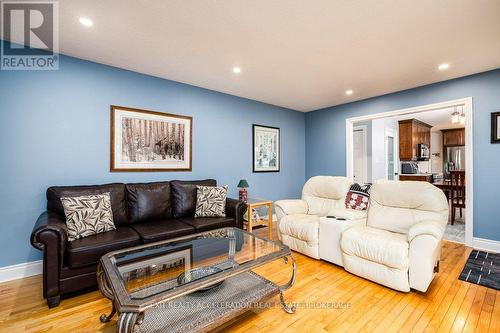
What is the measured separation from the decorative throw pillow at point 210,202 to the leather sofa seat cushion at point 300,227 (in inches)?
34.4

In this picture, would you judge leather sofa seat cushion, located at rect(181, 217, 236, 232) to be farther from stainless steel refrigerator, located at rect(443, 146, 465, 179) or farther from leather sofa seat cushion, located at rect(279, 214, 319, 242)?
stainless steel refrigerator, located at rect(443, 146, 465, 179)

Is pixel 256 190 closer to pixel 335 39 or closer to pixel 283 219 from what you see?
pixel 283 219

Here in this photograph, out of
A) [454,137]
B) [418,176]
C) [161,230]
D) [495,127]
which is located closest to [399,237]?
[495,127]

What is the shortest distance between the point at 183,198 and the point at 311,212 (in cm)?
194

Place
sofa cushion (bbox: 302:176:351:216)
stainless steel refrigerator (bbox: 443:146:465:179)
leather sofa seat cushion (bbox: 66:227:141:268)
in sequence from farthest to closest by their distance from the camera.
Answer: stainless steel refrigerator (bbox: 443:146:465:179) < sofa cushion (bbox: 302:176:351:216) < leather sofa seat cushion (bbox: 66:227:141:268)

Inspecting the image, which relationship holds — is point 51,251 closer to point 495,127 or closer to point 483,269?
point 483,269

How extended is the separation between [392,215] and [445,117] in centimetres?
503

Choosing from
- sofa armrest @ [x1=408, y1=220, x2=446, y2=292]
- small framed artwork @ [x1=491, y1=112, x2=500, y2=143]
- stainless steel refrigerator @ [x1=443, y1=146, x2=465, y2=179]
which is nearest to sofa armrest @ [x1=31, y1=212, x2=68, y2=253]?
sofa armrest @ [x1=408, y1=220, x2=446, y2=292]

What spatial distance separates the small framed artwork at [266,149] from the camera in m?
4.45

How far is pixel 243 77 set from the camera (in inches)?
130

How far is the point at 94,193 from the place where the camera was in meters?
2.54

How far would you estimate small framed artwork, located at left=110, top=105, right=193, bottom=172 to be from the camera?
9.68ft

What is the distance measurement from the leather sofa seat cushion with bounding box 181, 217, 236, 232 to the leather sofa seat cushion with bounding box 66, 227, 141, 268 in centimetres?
64

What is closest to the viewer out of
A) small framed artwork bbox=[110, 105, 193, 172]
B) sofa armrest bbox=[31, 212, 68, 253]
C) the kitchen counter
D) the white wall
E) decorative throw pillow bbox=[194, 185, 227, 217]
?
sofa armrest bbox=[31, 212, 68, 253]
